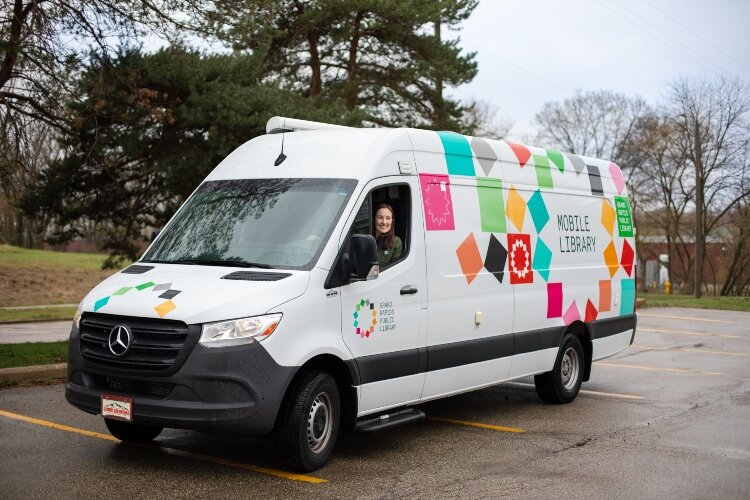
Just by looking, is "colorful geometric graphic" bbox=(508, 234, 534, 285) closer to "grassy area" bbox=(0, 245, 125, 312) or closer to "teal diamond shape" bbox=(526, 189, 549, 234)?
"teal diamond shape" bbox=(526, 189, 549, 234)

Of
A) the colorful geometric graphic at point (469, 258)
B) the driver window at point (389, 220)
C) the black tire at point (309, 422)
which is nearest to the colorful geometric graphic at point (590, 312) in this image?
the colorful geometric graphic at point (469, 258)

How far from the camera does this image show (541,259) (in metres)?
9.64

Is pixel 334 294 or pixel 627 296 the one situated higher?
pixel 334 294

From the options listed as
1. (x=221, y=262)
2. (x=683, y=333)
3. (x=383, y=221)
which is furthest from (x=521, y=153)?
(x=683, y=333)

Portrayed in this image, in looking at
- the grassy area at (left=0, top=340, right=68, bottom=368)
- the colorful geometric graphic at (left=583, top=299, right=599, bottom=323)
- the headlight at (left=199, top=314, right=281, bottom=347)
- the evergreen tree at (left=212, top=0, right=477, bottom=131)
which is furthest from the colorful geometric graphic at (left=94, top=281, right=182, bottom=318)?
the evergreen tree at (left=212, top=0, right=477, bottom=131)

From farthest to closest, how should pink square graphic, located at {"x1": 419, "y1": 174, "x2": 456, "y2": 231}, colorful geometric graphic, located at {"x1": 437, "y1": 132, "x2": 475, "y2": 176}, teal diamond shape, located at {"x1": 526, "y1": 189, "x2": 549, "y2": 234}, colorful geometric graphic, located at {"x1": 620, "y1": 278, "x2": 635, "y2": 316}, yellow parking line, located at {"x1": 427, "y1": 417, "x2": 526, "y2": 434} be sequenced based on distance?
colorful geometric graphic, located at {"x1": 620, "y1": 278, "x2": 635, "y2": 316} → teal diamond shape, located at {"x1": 526, "y1": 189, "x2": 549, "y2": 234} → yellow parking line, located at {"x1": 427, "y1": 417, "x2": 526, "y2": 434} → colorful geometric graphic, located at {"x1": 437, "y1": 132, "x2": 475, "y2": 176} → pink square graphic, located at {"x1": 419, "y1": 174, "x2": 456, "y2": 231}

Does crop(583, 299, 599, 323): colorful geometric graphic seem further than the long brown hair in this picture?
Yes

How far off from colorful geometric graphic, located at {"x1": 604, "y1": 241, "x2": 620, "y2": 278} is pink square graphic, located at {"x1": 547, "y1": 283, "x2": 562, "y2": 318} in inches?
54.2

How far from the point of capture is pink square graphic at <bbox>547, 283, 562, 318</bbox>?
9680 millimetres

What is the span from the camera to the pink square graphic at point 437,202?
802cm

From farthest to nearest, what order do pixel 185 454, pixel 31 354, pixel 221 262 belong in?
pixel 31 354 < pixel 185 454 < pixel 221 262

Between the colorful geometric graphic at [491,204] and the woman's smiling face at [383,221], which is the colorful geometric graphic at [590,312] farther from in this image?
the woman's smiling face at [383,221]

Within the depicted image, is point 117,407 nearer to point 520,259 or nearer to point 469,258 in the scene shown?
point 469,258

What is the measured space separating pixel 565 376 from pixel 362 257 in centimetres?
429
